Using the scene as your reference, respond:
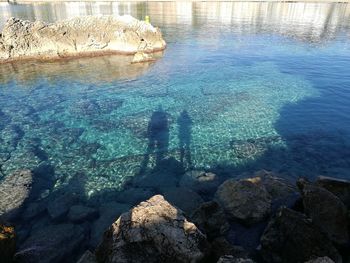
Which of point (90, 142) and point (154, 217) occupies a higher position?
point (154, 217)

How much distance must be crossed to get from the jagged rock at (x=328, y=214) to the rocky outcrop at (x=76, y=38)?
114ft

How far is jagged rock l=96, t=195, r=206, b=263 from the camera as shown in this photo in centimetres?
866

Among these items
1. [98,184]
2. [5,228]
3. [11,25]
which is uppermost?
[11,25]

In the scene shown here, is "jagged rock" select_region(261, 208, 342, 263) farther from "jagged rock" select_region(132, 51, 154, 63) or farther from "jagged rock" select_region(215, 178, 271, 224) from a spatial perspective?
"jagged rock" select_region(132, 51, 154, 63)

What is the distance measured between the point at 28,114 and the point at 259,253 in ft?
64.7

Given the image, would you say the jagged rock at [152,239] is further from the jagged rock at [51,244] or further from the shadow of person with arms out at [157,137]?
the shadow of person with arms out at [157,137]

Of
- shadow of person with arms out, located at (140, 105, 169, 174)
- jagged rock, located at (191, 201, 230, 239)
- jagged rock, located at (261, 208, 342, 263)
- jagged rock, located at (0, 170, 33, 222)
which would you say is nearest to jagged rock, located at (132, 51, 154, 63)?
shadow of person with arms out, located at (140, 105, 169, 174)

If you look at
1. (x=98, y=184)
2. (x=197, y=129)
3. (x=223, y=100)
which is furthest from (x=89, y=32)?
(x=98, y=184)

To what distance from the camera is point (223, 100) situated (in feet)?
83.3

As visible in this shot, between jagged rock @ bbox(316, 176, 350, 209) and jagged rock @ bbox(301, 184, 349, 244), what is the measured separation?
1275 millimetres

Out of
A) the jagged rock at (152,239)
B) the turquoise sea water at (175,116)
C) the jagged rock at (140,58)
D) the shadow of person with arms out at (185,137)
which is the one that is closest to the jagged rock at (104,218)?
the turquoise sea water at (175,116)

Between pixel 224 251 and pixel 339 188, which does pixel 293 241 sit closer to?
pixel 224 251

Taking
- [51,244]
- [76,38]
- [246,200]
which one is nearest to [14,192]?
[51,244]

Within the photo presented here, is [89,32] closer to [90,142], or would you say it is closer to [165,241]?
[90,142]
